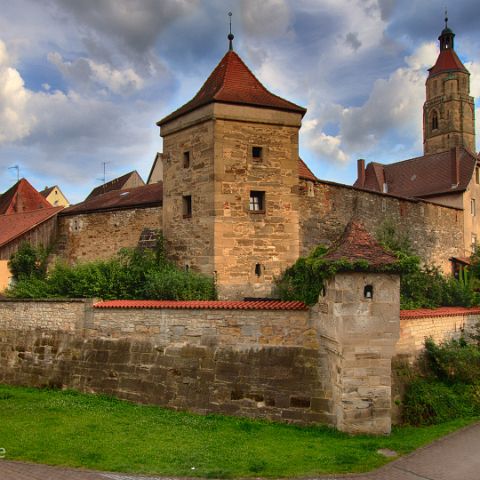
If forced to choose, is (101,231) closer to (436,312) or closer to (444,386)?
(436,312)

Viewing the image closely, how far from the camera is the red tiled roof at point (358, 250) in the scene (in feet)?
40.3

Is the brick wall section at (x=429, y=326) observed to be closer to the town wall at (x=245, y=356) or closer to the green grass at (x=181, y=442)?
the green grass at (x=181, y=442)

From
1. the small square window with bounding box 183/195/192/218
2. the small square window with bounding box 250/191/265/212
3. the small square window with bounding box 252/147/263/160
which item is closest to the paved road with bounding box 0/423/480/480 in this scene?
the small square window with bounding box 250/191/265/212

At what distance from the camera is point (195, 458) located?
10492mm

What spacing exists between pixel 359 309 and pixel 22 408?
9.18 metres

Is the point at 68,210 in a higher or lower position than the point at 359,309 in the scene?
higher

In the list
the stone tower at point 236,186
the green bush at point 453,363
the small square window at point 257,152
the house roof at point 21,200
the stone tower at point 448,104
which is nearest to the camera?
the green bush at point 453,363

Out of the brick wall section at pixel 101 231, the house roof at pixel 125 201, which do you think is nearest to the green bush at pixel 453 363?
the brick wall section at pixel 101 231

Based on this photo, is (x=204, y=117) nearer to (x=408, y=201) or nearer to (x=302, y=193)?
(x=302, y=193)

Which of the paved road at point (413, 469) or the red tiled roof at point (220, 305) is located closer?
the paved road at point (413, 469)

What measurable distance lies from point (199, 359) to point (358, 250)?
4960 millimetres

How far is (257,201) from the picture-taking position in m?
17.6

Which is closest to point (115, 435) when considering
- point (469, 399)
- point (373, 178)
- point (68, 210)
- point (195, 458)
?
point (195, 458)

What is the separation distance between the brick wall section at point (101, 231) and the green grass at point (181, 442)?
746 centimetres
